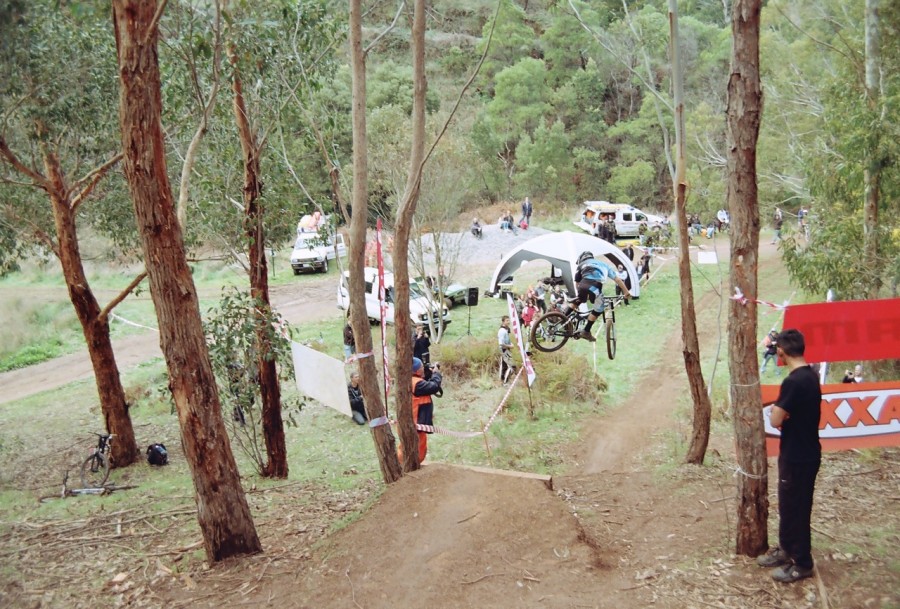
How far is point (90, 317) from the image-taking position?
11234mm

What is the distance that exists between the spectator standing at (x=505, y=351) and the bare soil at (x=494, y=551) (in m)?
7.40

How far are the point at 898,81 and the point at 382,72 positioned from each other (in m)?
26.8

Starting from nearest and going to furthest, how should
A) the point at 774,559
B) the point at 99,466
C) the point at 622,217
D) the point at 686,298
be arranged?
the point at 774,559
the point at 686,298
the point at 99,466
the point at 622,217

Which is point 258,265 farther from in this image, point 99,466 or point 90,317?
point 99,466

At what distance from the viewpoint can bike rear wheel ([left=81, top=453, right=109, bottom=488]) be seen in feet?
34.8

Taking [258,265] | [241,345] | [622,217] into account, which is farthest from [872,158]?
[622,217]

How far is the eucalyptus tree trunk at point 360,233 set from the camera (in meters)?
7.02

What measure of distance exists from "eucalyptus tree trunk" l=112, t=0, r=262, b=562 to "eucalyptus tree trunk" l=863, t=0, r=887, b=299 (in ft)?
34.0

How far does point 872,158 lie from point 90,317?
41.5 ft

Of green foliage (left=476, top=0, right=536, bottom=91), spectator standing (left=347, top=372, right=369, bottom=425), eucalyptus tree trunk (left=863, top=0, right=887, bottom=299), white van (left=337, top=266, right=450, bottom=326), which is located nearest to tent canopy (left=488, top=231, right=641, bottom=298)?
spectator standing (left=347, top=372, right=369, bottom=425)

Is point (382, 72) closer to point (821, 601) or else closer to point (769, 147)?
point (769, 147)

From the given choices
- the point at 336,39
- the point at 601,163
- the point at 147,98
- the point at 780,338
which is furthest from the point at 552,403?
the point at 601,163

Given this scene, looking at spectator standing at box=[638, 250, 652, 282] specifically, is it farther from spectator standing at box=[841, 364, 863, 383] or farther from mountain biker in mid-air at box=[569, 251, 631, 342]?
mountain biker in mid-air at box=[569, 251, 631, 342]

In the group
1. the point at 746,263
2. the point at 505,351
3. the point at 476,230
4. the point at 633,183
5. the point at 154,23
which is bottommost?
the point at 505,351
